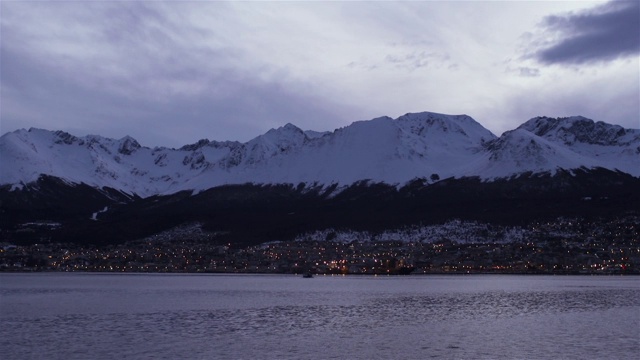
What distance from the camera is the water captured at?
229 ft

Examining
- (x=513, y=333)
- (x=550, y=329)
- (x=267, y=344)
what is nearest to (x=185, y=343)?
(x=267, y=344)

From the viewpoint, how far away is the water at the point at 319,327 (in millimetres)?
69812

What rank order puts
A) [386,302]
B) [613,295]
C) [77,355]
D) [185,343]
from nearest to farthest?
[77,355] → [185,343] → [386,302] → [613,295]

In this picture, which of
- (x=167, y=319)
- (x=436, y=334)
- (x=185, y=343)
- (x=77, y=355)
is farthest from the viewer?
(x=167, y=319)

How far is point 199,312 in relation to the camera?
108688 mm

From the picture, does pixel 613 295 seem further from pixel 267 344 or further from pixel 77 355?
pixel 77 355

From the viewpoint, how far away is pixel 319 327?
8981 centimetres

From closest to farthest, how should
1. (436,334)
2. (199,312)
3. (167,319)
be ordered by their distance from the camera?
(436,334), (167,319), (199,312)

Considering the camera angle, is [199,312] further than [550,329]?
Yes

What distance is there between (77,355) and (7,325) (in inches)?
1038

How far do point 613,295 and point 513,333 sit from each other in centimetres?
6912

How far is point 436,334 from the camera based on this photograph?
275ft

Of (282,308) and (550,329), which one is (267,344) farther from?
(282,308)

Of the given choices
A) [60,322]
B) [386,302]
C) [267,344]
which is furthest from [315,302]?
[267,344]
